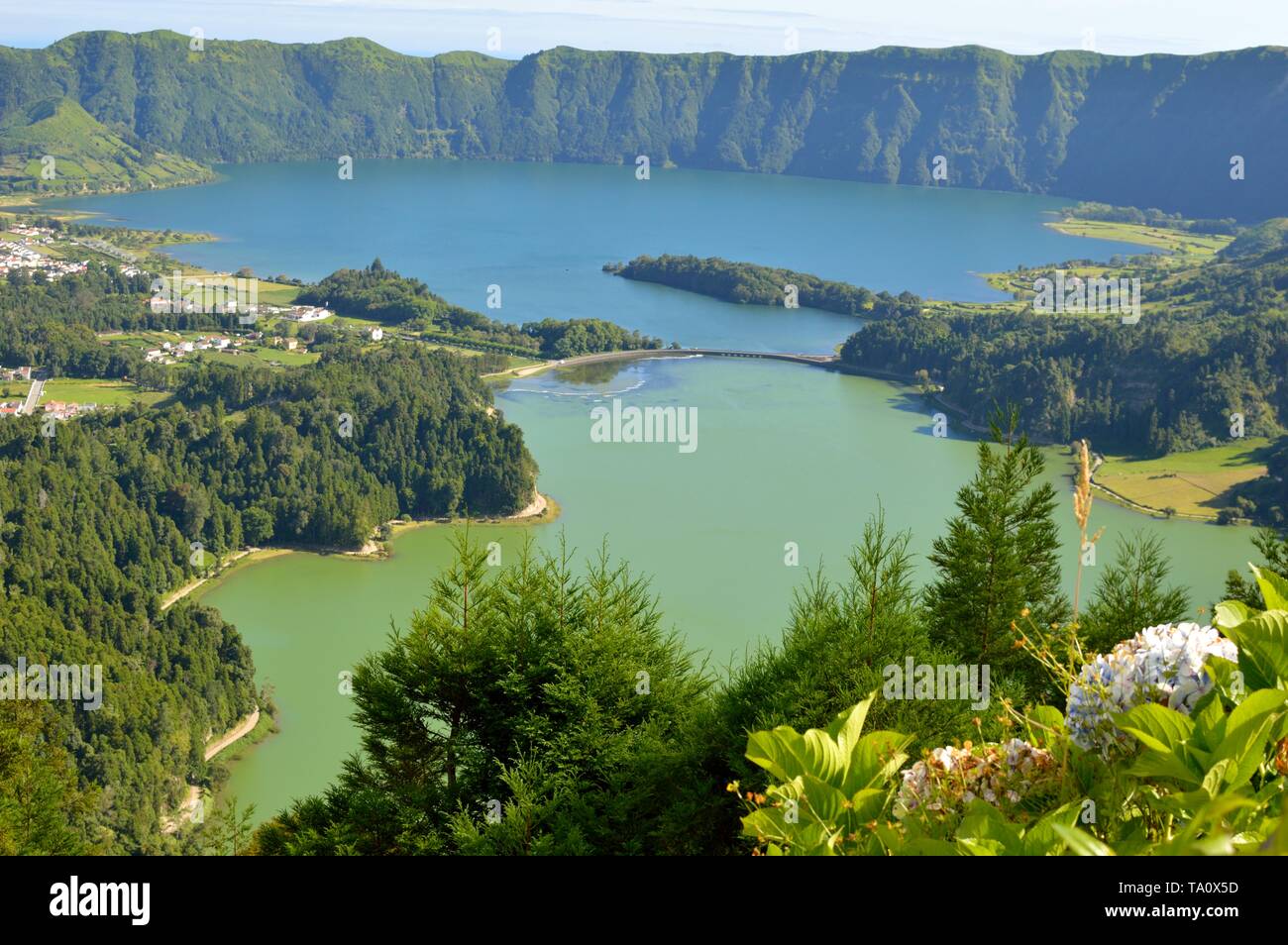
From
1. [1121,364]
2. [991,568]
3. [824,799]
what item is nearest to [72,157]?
[1121,364]

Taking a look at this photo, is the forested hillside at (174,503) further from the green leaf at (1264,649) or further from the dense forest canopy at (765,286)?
the dense forest canopy at (765,286)

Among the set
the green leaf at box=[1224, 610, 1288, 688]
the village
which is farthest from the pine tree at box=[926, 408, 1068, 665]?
the village

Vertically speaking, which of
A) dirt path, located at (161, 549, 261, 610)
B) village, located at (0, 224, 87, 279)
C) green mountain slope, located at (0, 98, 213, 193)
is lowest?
dirt path, located at (161, 549, 261, 610)

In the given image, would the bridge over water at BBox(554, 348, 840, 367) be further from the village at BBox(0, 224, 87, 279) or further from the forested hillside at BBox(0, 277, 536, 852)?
the village at BBox(0, 224, 87, 279)

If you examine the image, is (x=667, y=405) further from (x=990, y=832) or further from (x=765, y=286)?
(x=990, y=832)

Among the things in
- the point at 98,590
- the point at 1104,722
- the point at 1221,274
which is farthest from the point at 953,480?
the point at 1104,722

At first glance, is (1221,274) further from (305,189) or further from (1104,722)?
(305,189)
